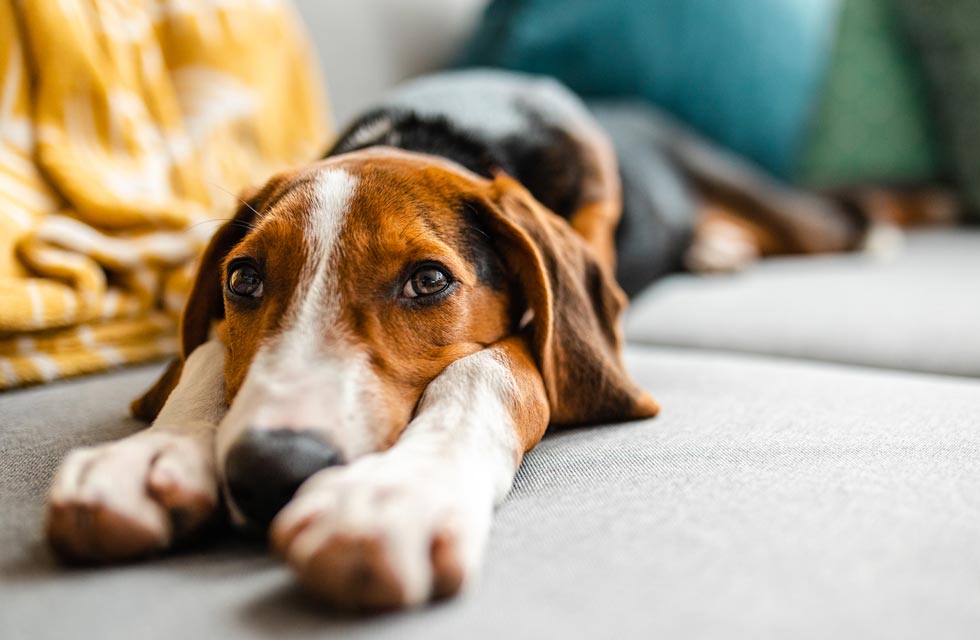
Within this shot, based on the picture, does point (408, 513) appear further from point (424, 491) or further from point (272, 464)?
point (272, 464)

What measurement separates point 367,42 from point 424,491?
3392 mm

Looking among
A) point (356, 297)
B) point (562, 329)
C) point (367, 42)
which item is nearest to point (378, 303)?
point (356, 297)

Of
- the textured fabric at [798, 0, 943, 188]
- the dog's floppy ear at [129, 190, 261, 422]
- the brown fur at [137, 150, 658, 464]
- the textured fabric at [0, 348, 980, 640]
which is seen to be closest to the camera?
the textured fabric at [0, 348, 980, 640]

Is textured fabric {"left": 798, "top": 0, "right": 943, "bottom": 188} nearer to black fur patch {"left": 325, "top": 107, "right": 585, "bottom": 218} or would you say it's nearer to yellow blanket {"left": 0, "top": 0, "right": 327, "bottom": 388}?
black fur patch {"left": 325, "top": 107, "right": 585, "bottom": 218}

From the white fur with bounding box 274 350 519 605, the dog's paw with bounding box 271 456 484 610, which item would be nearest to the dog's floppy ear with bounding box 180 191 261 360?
the white fur with bounding box 274 350 519 605

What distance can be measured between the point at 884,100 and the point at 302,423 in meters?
4.43

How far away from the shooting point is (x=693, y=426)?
189 centimetres

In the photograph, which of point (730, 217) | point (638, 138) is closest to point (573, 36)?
point (638, 138)

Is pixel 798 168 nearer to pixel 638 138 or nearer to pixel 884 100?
pixel 884 100

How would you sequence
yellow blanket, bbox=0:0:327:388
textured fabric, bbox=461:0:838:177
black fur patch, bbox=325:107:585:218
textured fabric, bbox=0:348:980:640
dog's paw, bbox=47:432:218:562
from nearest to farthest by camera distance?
textured fabric, bbox=0:348:980:640
dog's paw, bbox=47:432:218:562
yellow blanket, bbox=0:0:327:388
black fur patch, bbox=325:107:585:218
textured fabric, bbox=461:0:838:177

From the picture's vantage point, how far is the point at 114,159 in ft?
9.16

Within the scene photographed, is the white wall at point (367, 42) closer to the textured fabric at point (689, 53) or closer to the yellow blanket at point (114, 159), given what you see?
the textured fabric at point (689, 53)

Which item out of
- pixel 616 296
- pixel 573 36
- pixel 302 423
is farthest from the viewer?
pixel 573 36

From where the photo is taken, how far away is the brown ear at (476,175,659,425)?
6.31 feet
